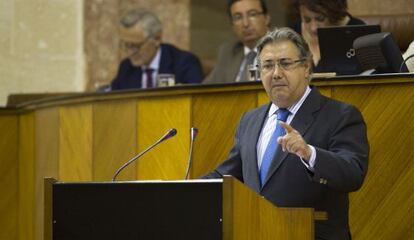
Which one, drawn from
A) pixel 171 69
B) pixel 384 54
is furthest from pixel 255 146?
pixel 171 69

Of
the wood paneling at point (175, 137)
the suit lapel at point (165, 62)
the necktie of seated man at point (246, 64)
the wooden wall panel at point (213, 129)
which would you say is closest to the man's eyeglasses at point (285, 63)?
the wood paneling at point (175, 137)

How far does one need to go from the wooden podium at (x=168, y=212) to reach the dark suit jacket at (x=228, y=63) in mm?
3182

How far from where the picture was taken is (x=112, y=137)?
6594 mm

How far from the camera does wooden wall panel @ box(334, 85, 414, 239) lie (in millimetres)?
5293

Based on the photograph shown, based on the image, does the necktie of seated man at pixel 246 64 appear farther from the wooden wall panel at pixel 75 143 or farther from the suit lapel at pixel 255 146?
the suit lapel at pixel 255 146

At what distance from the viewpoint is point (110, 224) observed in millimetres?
4395

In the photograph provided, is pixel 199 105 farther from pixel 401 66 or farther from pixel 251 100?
pixel 401 66

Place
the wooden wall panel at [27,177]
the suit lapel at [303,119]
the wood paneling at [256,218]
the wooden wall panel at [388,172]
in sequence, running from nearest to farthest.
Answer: the wood paneling at [256,218], the suit lapel at [303,119], the wooden wall panel at [388,172], the wooden wall panel at [27,177]

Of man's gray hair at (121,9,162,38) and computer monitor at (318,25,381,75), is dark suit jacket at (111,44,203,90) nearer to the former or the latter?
man's gray hair at (121,9,162,38)

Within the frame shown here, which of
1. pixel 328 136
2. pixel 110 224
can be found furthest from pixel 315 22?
pixel 110 224

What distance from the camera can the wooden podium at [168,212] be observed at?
4.12 meters

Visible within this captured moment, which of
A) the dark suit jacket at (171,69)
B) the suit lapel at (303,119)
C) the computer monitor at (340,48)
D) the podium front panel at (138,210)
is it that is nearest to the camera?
the podium front panel at (138,210)

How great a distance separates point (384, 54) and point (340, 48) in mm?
547

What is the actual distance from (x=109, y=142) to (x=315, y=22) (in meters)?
1.42
